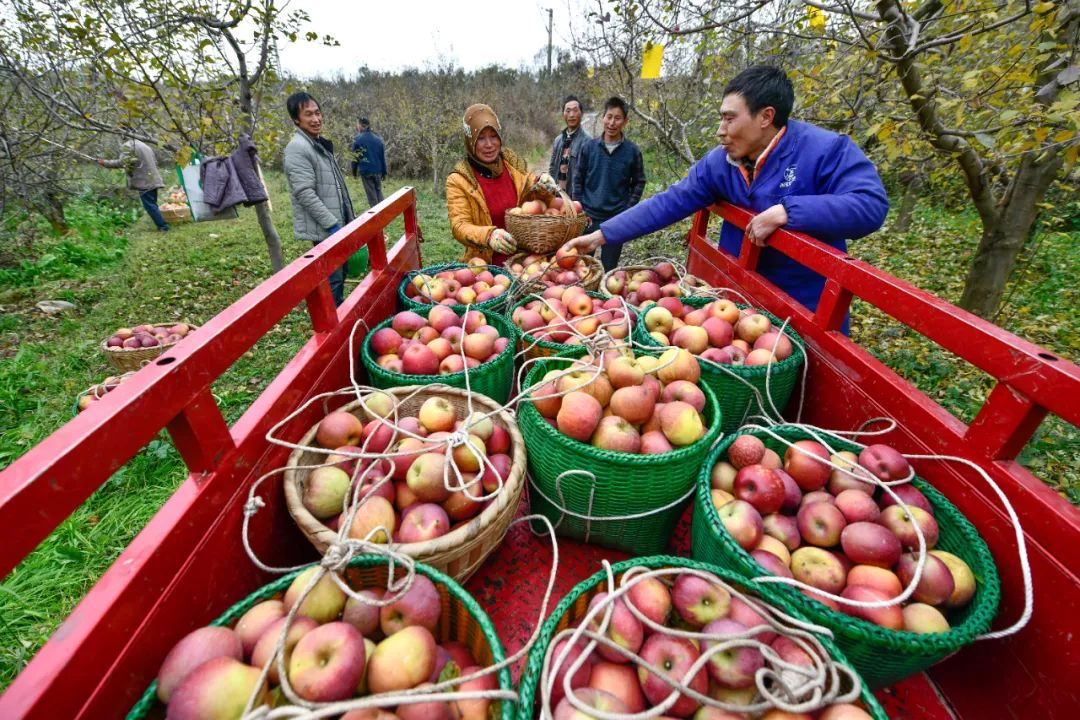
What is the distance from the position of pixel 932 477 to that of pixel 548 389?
1.37 metres

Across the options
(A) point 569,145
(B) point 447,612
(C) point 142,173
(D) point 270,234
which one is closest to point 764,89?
(B) point 447,612

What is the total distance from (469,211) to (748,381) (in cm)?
268

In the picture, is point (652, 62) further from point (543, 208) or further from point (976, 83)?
point (976, 83)

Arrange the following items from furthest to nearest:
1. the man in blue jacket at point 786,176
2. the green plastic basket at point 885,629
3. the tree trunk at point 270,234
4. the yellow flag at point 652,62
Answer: the tree trunk at point 270,234
the yellow flag at point 652,62
the man in blue jacket at point 786,176
the green plastic basket at point 885,629

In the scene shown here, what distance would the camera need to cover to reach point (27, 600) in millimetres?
2711

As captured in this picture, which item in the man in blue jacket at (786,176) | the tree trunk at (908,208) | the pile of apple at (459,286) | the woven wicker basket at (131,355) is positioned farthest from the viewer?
the tree trunk at (908,208)

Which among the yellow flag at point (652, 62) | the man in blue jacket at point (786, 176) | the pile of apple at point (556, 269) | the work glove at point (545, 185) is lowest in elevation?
the pile of apple at point (556, 269)

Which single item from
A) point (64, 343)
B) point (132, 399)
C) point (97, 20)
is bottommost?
point (64, 343)

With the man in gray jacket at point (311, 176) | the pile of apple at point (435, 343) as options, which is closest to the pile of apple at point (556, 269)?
the pile of apple at point (435, 343)

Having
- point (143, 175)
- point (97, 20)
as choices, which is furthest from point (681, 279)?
point (143, 175)

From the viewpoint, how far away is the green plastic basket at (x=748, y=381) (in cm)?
208

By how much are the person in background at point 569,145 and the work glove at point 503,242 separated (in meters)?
3.24

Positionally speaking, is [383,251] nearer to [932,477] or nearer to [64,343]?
[932,477]

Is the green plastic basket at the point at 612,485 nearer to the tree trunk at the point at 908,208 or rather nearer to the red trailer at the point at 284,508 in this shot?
the red trailer at the point at 284,508
